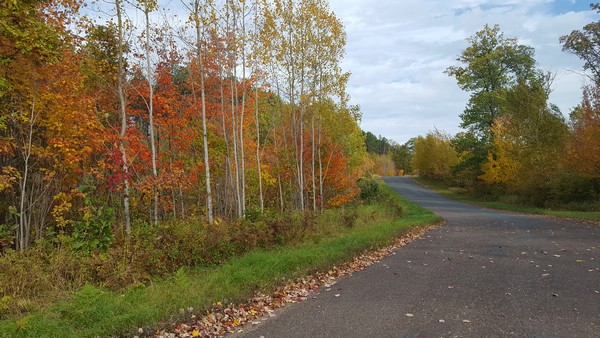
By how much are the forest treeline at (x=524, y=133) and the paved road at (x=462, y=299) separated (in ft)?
47.8

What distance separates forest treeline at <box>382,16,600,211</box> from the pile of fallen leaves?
18075mm

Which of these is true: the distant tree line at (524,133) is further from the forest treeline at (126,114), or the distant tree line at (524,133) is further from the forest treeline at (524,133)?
the forest treeline at (126,114)

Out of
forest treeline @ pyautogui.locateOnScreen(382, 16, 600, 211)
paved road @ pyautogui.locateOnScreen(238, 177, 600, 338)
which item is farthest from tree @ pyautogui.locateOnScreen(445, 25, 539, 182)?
paved road @ pyautogui.locateOnScreen(238, 177, 600, 338)

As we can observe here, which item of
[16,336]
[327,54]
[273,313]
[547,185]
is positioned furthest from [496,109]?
[16,336]

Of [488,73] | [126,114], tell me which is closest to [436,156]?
[488,73]

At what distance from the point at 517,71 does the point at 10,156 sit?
41.0 metres

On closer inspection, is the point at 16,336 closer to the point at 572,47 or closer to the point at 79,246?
the point at 79,246

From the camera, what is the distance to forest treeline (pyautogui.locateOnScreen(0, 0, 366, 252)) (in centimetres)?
841

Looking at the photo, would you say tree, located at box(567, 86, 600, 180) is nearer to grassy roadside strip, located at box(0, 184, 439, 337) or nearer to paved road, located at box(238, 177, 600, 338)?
paved road, located at box(238, 177, 600, 338)

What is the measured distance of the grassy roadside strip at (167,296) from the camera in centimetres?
470

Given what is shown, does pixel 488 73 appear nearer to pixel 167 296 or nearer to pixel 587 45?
pixel 587 45

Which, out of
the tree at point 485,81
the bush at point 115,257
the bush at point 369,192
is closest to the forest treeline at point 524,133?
the tree at point 485,81

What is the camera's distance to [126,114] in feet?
43.6

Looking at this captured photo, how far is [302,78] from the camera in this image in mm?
18875
